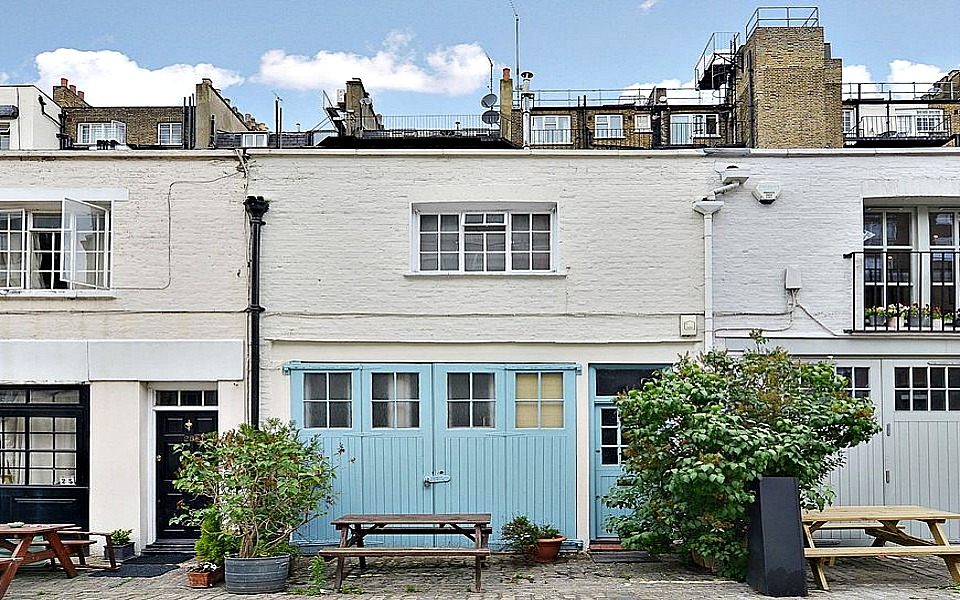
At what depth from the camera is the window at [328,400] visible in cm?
1423

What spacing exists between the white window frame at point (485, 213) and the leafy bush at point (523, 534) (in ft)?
11.4

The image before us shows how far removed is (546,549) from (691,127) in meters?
29.3

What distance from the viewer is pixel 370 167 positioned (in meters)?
14.4

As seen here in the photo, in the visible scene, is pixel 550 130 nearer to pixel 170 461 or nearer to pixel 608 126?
pixel 608 126

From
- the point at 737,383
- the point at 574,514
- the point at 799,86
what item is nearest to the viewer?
the point at 737,383

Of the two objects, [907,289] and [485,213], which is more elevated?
[485,213]

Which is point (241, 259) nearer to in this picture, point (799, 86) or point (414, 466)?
point (414, 466)

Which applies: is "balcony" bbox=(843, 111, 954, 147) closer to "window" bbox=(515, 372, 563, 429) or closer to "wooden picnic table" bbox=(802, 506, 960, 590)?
"window" bbox=(515, 372, 563, 429)

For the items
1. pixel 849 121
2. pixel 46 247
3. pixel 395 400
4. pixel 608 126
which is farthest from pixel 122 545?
pixel 608 126

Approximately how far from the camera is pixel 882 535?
41.2ft

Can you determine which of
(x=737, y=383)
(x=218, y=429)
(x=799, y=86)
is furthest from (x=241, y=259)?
(x=799, y=86)

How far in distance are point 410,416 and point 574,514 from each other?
2638 millimetres

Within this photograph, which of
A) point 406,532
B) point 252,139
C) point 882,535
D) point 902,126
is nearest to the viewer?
point 882,535

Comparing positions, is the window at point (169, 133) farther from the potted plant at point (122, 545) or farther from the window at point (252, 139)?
the potted plant at point (122, 545)
